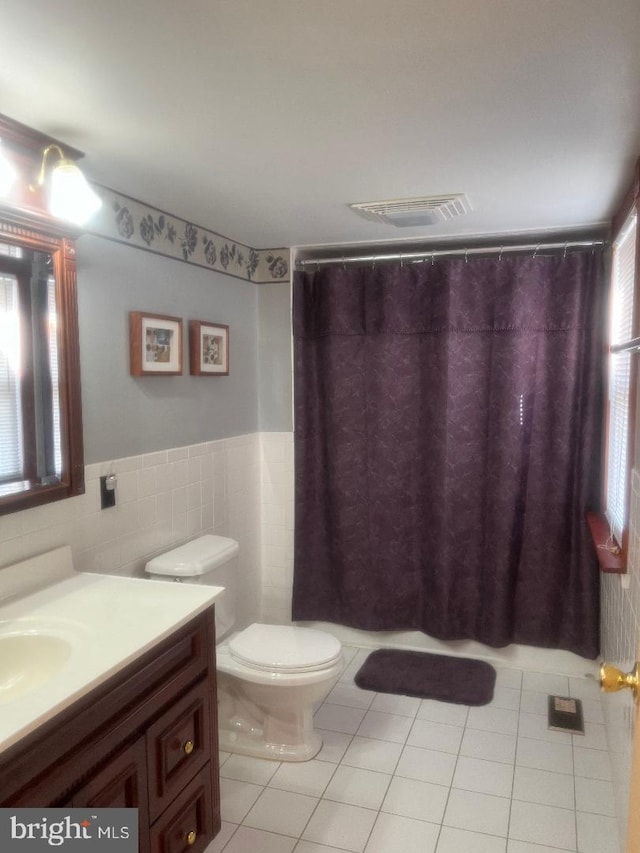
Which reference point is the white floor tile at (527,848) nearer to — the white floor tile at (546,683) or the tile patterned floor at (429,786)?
the tile patterned floor at (429,786)

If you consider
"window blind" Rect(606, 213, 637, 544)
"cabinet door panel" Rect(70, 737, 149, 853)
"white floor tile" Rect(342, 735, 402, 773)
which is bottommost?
"white floor tile" Rect(342, 735, 402, 773)

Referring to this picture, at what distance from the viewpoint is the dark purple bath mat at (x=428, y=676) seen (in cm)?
284

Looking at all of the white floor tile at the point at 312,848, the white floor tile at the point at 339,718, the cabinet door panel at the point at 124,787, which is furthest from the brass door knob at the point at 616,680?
the white floor tile at the point at 339,718

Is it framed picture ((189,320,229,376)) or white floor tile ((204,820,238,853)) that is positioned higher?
framed picture ((189,320,229,376))

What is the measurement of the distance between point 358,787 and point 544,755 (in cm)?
74

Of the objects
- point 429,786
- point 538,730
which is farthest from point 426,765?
point 538,730

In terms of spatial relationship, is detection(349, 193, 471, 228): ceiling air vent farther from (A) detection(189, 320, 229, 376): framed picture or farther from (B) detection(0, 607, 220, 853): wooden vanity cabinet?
(B) detection(0, 607, 220, 853): wooden vanity cabinet

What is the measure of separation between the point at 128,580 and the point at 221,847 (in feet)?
2.87

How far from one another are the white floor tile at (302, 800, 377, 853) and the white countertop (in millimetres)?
868

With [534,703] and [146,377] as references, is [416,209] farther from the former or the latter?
[534,703]

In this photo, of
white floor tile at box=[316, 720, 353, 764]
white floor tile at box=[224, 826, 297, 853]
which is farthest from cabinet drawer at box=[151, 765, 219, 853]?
white floor tile at box=[316, 720, 353, 764]

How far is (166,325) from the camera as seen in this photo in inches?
98.6

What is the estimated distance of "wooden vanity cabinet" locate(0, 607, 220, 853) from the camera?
4.14ft

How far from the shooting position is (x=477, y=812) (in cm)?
212
